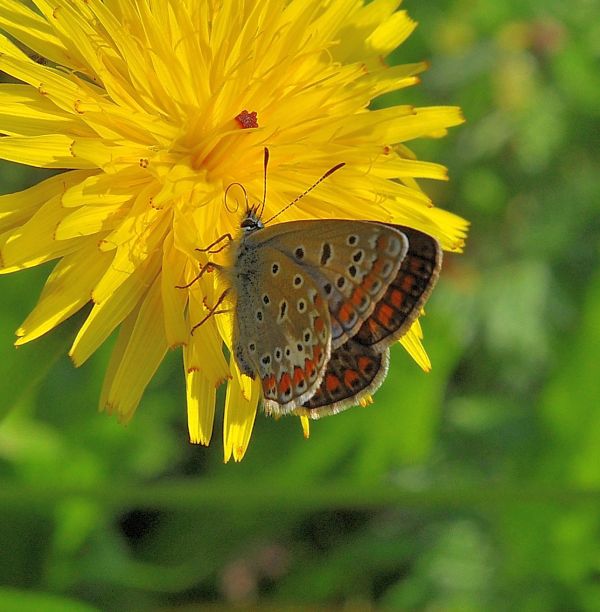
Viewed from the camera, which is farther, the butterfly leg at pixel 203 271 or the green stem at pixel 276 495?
the green stem at pixel 276 495

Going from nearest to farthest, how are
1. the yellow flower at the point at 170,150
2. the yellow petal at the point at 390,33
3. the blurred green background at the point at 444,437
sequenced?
the yellow flower at the point at 170,150 → the yellow petal at the point at 390,33 → the blurred green background at the point at 444,437

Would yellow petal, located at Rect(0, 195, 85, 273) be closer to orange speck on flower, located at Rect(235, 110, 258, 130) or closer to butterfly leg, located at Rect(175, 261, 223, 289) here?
butterfly leg, located at Rect(175, 261, 223, 289)

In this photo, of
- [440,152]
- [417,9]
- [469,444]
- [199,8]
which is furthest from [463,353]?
[199,8]

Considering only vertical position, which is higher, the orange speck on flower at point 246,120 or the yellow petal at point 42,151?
the orange speck on flower at point 246,120

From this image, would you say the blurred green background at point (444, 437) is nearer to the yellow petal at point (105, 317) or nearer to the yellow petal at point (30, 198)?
the yellow petal at point (105, 317)

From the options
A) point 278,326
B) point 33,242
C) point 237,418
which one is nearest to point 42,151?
point 33,242

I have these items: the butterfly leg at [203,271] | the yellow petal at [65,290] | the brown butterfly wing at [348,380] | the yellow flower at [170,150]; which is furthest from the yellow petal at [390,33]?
the yellow petal at [65,290]

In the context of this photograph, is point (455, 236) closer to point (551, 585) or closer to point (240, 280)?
point (240, 280)

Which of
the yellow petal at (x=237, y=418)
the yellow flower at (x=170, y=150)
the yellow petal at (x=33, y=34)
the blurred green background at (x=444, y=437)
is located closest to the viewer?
the yellow flower at (x=170, y=150)

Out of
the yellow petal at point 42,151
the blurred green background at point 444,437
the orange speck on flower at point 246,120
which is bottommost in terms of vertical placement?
the blurred green background at point 444,437
